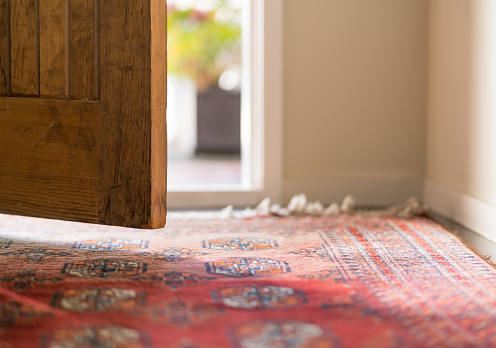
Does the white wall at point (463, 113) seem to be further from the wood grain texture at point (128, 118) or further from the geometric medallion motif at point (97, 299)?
the geometric medallion motif at point (97, 299)

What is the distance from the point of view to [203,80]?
538 cm

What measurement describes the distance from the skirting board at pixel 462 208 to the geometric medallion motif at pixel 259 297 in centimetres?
88

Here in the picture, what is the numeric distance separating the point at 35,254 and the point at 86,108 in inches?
15.3

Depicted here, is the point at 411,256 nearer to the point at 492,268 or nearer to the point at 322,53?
the point at 492,268

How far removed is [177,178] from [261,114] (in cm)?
138

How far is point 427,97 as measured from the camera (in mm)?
2475

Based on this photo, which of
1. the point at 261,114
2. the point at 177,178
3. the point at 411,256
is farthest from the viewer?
the point at 177,178

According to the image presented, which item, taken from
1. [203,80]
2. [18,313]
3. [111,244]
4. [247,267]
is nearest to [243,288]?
[247,267]

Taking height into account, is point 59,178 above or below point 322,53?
below

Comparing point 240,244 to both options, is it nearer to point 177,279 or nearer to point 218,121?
point 177,279

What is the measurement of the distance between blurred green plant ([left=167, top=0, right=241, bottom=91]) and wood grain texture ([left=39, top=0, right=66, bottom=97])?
3707mm

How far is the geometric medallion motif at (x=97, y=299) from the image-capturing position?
45.0 inches

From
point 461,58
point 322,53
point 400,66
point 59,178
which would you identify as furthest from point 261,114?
point 59,178

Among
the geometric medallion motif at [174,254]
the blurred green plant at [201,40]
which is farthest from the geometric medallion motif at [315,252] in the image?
the blurred green plant at [201,40]
